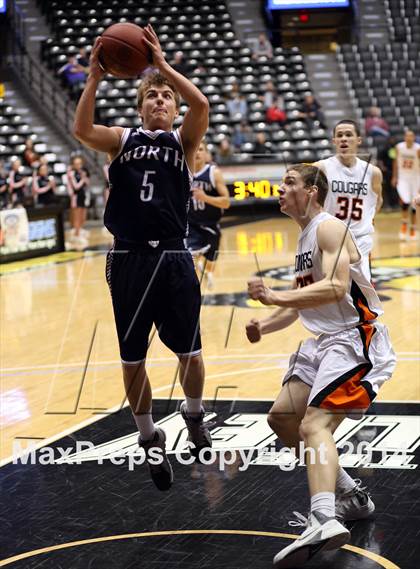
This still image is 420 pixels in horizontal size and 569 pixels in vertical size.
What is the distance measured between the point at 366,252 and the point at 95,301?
16.0 feet

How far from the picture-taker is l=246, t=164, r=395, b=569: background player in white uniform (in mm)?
4215

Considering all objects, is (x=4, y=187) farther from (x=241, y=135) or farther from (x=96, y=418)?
(x=96, y=418)

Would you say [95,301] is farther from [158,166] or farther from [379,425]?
[158,166]

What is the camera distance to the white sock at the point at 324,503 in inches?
164

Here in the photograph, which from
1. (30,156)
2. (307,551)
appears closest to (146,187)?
(307,551)

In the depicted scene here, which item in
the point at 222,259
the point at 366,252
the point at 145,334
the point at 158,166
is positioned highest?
the point at 158,166

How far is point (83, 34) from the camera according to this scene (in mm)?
25391

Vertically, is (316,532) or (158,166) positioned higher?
(158,166)

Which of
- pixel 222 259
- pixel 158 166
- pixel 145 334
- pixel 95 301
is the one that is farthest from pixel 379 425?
pixel 222 259

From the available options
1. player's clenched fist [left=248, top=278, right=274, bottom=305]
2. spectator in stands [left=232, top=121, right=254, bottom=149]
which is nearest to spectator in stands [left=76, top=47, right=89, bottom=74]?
spectator in stands [left=232, top=121, right=254, bottom=149]

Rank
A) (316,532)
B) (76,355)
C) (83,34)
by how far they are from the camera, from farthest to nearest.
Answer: (83,34) < (76,355) < (316,532)

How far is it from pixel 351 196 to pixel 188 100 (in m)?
3.34

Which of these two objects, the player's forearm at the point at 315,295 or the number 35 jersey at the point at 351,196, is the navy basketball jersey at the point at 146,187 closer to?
the player's forearm at the point at 315,295

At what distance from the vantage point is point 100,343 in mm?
9414
